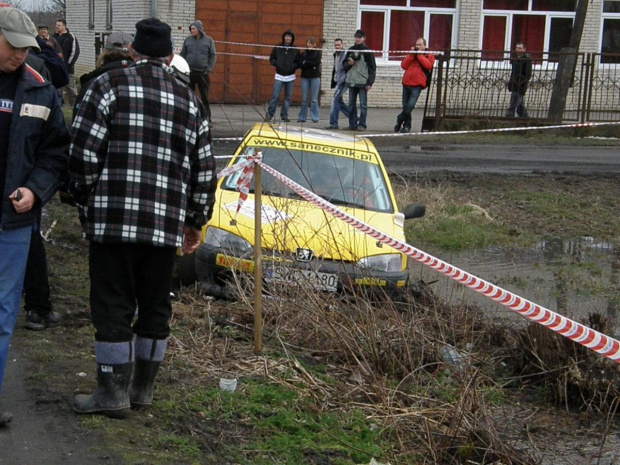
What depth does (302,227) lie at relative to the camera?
7.20 meters

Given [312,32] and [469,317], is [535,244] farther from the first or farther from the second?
[312,32]

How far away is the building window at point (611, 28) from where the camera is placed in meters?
26.5

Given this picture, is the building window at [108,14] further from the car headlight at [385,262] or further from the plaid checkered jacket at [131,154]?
the plaid checkered jacket at [131,154]

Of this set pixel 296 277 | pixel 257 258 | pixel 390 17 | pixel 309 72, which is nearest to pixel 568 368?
pixel 296 277

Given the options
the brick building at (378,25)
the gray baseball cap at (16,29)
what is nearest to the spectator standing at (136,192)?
the gray baseball cap at (16,29)

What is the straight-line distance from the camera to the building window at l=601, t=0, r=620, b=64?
26.5m

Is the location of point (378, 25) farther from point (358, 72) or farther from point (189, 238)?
point (189, 238)

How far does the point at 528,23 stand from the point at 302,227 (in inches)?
839

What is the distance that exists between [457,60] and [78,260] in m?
12.8

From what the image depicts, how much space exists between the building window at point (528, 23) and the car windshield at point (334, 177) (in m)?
18.9

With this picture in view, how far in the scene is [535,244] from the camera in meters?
10.6

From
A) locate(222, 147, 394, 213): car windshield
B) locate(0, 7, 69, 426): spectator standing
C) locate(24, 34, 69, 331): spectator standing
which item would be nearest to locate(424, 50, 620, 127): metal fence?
locate(222, 147, 394, 213): car windshield

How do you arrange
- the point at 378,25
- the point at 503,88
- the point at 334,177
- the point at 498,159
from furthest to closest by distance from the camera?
the point at 378,25
the point at 503,88
the point at 498,159
the point at 334,177

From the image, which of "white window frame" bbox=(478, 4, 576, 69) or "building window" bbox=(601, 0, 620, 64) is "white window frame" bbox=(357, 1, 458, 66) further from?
"building window" bbox=(601, 0, 620, 64)
